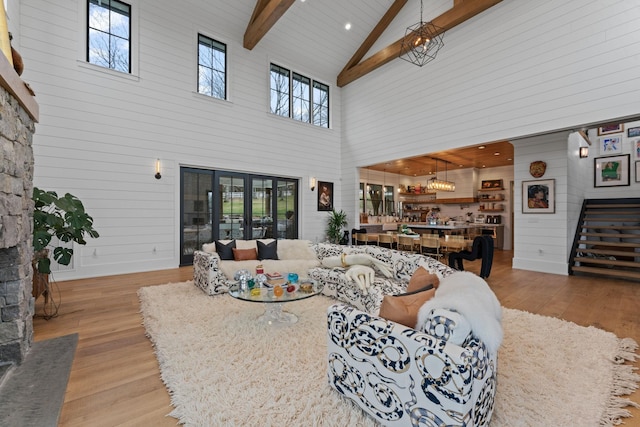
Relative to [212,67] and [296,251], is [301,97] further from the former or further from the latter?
[296,251]

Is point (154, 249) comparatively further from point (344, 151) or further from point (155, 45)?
point (344, 151)

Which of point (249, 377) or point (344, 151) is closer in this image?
point (249, 377)

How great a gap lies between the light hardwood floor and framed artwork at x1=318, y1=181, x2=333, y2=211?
4.15 m

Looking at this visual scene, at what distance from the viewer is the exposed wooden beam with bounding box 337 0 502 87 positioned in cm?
546

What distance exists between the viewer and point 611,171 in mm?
6801

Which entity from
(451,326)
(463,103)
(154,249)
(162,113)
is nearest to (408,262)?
(451,326)

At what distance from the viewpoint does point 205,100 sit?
6.30 m

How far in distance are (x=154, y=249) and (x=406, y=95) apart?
6.73 meters

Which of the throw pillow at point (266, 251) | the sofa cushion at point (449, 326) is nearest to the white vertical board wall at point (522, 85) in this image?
the throw pillow at point (266, 251)

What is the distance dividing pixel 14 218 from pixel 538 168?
26.5 feet

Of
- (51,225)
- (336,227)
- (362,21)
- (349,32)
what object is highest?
(362,21)

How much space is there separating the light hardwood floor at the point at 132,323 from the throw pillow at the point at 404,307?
1397mm

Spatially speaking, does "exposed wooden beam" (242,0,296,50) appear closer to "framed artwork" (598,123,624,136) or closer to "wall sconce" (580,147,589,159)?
"wall sconce" (580,147,589,159)

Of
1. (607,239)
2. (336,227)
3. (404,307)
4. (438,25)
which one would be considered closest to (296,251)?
(404,307)
